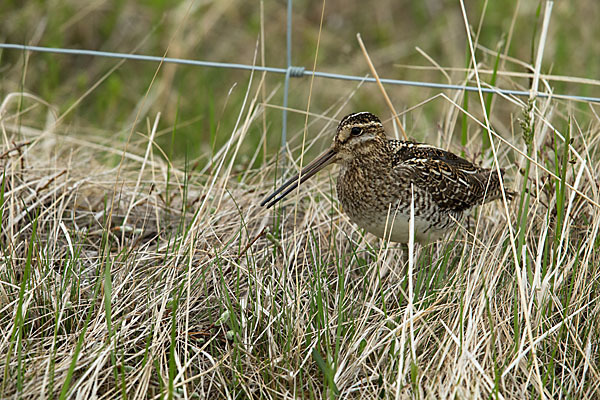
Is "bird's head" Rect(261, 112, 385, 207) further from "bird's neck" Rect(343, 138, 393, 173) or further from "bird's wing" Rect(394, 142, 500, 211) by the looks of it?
"bird's wing" Rect(394, 142, 500, 211)

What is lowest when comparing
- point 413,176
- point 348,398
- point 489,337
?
point 348,398

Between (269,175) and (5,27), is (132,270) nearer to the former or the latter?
(269,175)

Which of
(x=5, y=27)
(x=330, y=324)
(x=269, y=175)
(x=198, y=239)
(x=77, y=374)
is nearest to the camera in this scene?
(x=77, y=374)

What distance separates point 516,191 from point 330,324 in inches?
51.1

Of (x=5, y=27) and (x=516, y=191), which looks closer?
(x=516, y=191)

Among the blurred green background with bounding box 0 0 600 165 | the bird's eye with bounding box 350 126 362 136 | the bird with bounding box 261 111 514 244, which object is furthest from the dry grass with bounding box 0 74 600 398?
the blurred green background with bounding box 0 0 600 165

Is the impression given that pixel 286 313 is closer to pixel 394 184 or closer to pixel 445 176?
pixel 394 184

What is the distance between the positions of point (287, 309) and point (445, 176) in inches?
41.3

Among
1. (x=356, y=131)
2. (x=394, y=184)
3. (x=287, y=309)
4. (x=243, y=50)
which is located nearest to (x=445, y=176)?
(x=394, y=184)

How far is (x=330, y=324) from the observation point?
3066mm

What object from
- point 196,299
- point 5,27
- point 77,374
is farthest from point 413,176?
point 5,27

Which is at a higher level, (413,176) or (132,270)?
(413,176)

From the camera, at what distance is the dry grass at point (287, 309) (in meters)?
2.72

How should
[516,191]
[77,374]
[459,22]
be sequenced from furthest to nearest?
[459,22] → [516,191] → [77,374]
